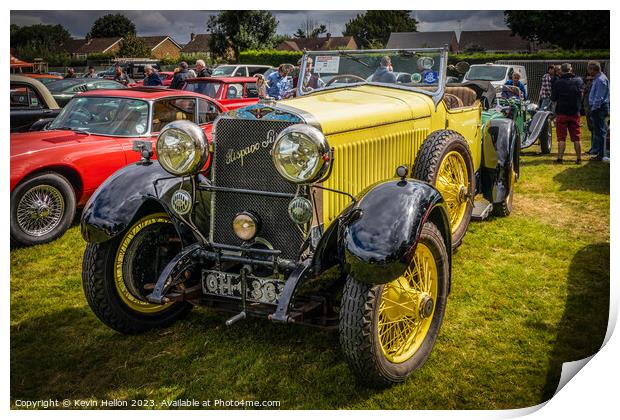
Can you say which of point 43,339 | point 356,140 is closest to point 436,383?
point 356,140

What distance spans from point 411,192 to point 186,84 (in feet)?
24.6

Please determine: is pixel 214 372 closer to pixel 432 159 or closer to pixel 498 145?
pixel 432 159

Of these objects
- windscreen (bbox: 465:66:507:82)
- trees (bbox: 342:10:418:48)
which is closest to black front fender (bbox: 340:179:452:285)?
trees (bbox: 342:10:418:48)

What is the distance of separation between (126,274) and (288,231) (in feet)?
3.73

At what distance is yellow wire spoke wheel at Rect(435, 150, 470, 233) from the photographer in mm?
4586

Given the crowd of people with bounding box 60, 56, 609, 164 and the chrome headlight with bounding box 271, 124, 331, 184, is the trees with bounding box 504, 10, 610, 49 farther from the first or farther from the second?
the crowd of people with bounding box 60, 56, 609, 164

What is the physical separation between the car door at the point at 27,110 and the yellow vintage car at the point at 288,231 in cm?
355

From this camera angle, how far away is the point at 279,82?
1073cm

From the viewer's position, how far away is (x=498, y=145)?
18.7 feet

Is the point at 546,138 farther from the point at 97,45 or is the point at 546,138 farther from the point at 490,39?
the point at 97,45

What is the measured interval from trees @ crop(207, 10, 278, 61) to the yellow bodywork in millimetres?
712

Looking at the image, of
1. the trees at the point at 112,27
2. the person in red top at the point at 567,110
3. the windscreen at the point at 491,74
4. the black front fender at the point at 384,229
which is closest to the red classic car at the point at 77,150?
the trees at the point at 112,27

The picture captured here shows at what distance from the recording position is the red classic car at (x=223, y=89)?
31.4 ft

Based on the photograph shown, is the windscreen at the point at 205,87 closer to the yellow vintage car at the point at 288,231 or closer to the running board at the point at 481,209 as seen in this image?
the running board at the point at 481,209
